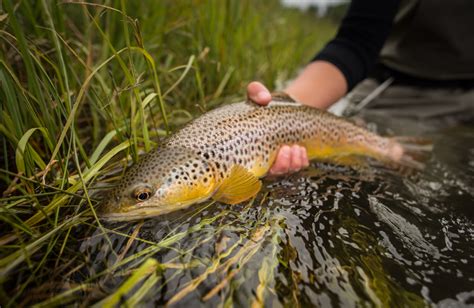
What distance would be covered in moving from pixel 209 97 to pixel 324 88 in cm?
109

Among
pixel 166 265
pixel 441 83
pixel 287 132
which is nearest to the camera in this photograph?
pixel 166 265

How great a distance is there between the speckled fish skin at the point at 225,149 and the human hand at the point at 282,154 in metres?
0.05

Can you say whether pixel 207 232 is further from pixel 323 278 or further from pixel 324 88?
pixel 324 88

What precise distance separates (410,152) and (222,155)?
1805 millimetres

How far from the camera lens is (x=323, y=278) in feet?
4.59

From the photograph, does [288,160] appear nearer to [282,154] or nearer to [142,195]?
[282,154]

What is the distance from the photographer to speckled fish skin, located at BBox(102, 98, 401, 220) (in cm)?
178

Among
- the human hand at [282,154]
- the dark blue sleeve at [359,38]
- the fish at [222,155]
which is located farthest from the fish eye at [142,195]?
the dark blue sleeve at [359,38]

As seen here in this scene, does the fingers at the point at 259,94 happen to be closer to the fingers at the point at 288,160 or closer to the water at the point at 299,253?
A: the fingers at the point at 288,160

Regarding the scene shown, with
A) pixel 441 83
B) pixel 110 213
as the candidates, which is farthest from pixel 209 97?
pixel 441 83

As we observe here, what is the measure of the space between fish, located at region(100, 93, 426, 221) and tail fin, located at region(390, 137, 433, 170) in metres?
0.44

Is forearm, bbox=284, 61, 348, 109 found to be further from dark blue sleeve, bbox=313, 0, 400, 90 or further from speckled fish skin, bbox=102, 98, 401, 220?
speckled fish skin, bbox=102, 98, 401, 220

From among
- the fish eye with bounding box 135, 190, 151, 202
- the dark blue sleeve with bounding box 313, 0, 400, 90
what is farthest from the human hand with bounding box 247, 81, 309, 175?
the dark blue sleeve with bounding box 313, 0, 400, 90

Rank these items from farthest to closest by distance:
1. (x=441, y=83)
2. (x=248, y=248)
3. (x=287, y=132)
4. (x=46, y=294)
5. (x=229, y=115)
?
1. (x=441, y=83)
2. (x=287, y=132)
3. (x=229, y=115)
4. (x=248, y=248)
5. (x=46, y=294)
